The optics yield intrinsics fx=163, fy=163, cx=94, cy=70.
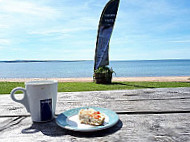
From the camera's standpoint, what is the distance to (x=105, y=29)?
25.7 ft

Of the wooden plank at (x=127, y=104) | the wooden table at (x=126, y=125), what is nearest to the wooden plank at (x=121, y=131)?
the wooden table at (x=126, y=125)

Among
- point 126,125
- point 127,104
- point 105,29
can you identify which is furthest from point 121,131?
point 105,29

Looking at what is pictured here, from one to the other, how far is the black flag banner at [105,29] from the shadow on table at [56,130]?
23.6 feet

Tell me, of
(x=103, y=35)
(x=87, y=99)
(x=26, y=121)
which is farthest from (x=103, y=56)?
(x=26, y=121)

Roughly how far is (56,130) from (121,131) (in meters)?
0.30

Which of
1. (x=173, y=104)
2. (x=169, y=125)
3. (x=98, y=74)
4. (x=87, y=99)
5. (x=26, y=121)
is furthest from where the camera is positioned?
(x=98, y=74)

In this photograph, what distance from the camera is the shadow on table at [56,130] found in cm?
71

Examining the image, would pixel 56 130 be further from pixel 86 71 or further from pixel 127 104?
pixel 86 71

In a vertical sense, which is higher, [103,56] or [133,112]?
[103,56]

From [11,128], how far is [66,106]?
42 centimetres

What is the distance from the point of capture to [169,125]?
2.56 feet

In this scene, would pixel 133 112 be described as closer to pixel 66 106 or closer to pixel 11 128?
pixel 66 106

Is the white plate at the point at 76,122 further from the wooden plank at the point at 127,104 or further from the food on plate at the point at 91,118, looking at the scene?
the wooden plank at the point at 127,104

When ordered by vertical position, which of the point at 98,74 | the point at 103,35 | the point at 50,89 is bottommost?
the point at 98,74
